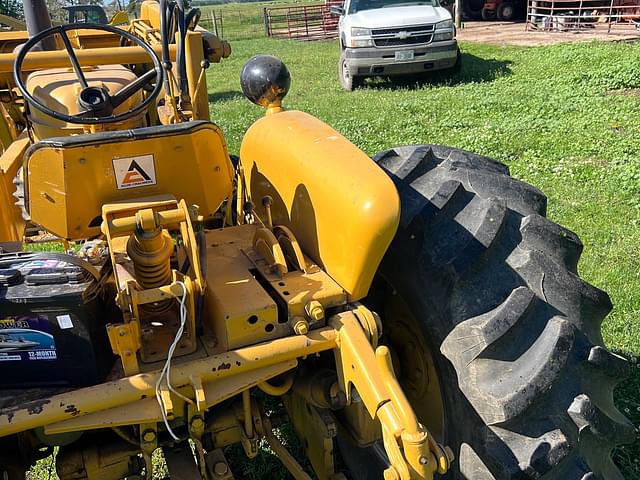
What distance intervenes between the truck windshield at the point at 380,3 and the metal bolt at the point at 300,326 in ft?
35.8

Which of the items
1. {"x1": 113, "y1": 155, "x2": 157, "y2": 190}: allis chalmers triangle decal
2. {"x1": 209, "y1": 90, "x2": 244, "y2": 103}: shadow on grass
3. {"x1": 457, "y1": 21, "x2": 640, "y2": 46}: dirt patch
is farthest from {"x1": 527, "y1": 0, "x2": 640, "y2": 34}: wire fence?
{"x1": 113, "y1": 155, "x2": 157, "y2": 190}: allis chalmers triangle decal

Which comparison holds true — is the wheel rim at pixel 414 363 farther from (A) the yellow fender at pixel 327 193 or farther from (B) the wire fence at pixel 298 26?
(B) the wire fence at pixel 298 26

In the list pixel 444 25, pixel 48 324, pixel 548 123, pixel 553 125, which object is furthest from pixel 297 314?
pixel 444 25

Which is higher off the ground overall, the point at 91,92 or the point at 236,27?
the point at 91,92

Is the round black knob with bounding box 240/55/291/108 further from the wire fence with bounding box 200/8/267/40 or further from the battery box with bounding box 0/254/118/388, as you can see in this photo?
the wire fence with bounding box 200/8/267/40

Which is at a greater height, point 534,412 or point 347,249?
point 347,249

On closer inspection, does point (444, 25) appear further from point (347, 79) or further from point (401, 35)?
point (347, 79)

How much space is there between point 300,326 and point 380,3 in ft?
36.6

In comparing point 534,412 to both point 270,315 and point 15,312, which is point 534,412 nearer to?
point 270,315

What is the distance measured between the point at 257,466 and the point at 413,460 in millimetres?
1603

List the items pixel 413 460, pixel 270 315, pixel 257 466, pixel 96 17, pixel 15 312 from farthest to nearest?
pixel 96 17, pixel 257 466, pixel 270 315, pixel 15 312, pixel 413 460

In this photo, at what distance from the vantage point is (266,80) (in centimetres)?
258

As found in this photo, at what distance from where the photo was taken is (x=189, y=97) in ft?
12.7

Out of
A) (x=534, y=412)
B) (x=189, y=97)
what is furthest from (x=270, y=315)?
(x=189, y=97)
